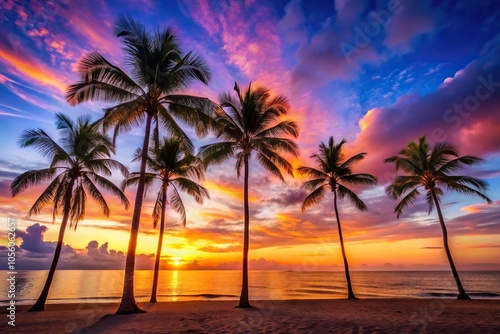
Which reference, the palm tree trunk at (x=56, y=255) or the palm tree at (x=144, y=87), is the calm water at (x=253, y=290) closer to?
the palm tree trunk at (x=56, y=255)

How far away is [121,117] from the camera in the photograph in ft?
45.0

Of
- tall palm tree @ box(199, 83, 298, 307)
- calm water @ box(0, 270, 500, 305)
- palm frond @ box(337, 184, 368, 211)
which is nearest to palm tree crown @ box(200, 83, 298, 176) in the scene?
tall palm tree @ box(199, 83, 298, 307)

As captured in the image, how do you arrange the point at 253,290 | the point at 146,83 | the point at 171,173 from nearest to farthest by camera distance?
the point at 146,83 < the point at 171,173 < the point at 253,290

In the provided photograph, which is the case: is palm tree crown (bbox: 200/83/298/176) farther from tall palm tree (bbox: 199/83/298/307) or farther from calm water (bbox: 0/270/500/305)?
calm water (bbox: 0/270/500/305)

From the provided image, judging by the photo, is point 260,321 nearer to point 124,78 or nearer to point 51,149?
point 124,78

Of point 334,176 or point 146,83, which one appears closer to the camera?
point 146,83

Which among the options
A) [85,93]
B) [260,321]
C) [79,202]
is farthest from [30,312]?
[260,321]

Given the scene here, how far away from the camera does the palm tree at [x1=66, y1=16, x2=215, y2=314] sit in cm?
1279

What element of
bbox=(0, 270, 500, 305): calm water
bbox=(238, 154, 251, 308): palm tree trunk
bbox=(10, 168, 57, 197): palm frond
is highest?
bbox=(10, 168, 57, 197): palm frond

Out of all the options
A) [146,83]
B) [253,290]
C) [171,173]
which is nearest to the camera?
[146,83]

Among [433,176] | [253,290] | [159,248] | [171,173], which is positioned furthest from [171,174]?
[253,290]

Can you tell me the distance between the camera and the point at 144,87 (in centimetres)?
1445

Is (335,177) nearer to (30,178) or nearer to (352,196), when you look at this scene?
(352,196)

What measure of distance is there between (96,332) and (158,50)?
12.8 metres
